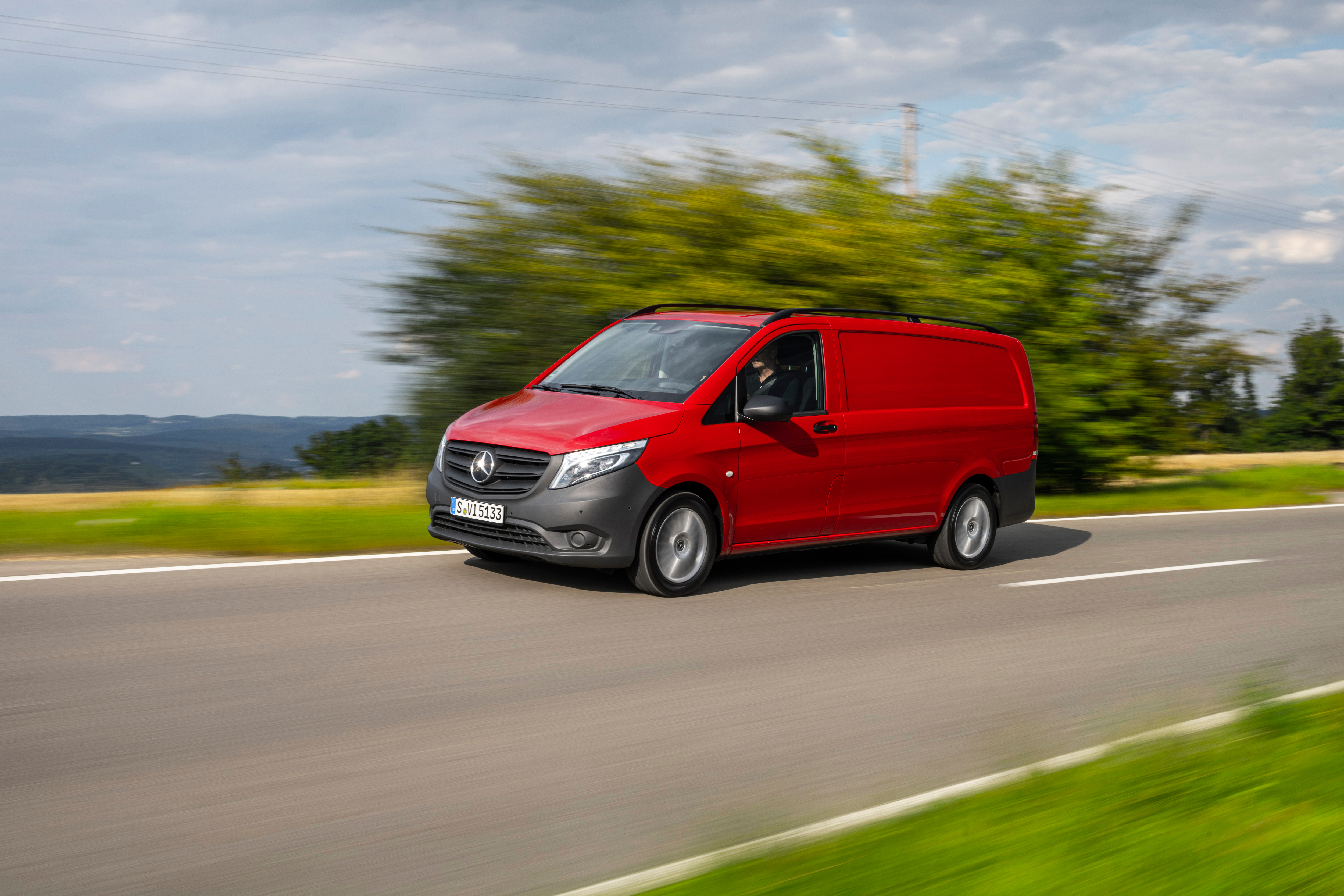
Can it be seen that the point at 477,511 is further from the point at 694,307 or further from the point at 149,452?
the point at 149,452

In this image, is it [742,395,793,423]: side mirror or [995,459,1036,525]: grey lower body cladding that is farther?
[995,459,1036,525]: grey lower body cladding

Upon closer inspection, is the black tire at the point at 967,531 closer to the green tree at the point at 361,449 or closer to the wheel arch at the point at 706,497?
the wheel arch at the point at 706,497

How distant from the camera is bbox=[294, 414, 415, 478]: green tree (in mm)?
14562

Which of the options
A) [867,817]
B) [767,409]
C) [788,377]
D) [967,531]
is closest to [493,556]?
[767,409]

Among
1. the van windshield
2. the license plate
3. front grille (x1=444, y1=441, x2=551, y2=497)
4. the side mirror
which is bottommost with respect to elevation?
the license plate

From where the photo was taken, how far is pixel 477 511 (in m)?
7.87

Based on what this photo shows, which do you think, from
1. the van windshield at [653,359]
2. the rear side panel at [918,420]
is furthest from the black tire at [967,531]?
the van windshield at [653,359]

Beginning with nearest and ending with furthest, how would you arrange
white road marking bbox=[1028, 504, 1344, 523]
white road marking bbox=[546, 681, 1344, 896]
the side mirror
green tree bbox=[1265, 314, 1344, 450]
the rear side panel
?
white road marking bbox=[546, 681, 1344, 896] → the side mirror → the rear side panel → white road marking bbox=[1028, 504, 1344, 523] → green tree bbox=[1265, 314, 1344, 450]

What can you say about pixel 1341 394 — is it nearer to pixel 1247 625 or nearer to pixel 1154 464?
pixel 1154 464

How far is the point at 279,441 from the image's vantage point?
682 inches

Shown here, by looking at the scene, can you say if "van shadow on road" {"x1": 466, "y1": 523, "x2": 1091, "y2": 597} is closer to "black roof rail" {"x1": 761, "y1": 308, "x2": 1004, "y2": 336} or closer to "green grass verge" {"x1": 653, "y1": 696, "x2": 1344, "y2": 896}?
"black roof rail" {"x1": 761, "y1": 308, "x2": 1004, "y2": 336}

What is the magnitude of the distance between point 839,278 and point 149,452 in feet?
42.3

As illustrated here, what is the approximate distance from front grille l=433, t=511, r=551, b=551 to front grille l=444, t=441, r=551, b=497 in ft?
0.68

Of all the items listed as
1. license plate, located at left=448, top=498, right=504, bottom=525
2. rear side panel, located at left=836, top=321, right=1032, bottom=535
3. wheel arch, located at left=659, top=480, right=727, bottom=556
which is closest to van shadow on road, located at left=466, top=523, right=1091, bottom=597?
wheel arch, located at left=659, top=480, right=727, bottom=556
